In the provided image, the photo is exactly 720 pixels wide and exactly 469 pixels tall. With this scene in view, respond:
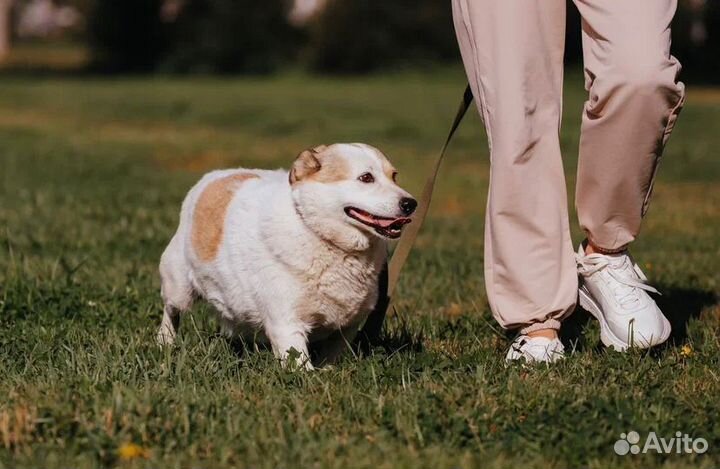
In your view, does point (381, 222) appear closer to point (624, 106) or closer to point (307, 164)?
point (307, 164)

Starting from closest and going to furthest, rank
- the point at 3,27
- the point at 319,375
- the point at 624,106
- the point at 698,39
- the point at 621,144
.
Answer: the point at 319,375
the point at 624,106
the point at 621,144
the point at 698,39
the point at 3,27

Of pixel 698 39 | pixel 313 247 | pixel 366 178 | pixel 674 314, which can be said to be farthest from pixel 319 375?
pixel 698 39

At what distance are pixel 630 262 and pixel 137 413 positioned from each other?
87.6 inches

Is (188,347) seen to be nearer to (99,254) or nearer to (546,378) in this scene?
(546,378)

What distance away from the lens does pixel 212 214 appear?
A: 517cm

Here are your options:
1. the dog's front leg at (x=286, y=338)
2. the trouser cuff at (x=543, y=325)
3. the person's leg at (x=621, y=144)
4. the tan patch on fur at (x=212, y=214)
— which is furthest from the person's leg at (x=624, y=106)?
the tan patch on fur at (x=212, y=214)

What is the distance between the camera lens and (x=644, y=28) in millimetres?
4340

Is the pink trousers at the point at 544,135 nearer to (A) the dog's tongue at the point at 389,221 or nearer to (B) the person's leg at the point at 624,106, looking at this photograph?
(B) the person's leg at the point at 624,106

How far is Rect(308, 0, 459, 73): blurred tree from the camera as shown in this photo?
35094mm

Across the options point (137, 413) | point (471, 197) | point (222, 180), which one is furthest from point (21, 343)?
point (471, 197)

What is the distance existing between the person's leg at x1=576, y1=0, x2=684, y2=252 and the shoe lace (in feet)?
0.40

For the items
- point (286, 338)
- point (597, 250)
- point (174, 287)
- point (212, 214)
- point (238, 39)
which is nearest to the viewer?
point (286, 338)

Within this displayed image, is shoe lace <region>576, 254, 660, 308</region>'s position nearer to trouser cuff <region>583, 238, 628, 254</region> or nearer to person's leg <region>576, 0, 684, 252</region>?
trouser cuff <region>583, 238, 628, 254</region>

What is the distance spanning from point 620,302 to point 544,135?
2.46 feet
